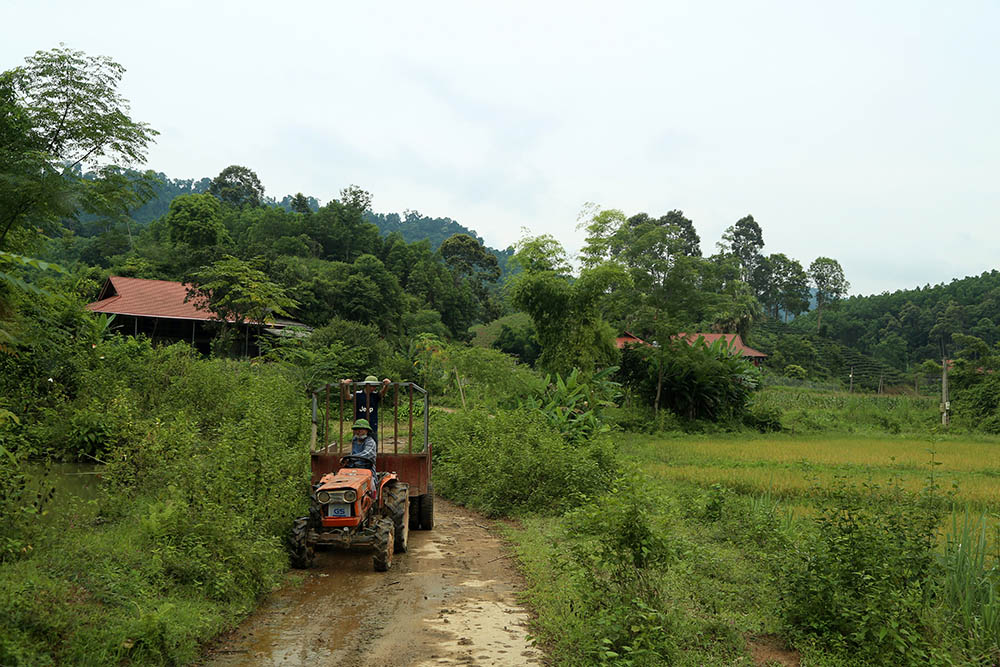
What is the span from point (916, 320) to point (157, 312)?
57198 millimetres

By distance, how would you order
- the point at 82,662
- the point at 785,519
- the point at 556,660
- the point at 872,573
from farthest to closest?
the point at 785,519 → the point at 872,573 → the point at 556,660 → the point at 82,662

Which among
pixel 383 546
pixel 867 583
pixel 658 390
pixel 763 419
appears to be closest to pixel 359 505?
pixel 383 546

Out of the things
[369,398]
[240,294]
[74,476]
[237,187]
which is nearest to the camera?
[369,398]

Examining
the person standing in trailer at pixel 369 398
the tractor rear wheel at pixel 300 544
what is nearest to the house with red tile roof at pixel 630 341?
the person standing in trailer at pixel 369 398

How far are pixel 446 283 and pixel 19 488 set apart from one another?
45344mm

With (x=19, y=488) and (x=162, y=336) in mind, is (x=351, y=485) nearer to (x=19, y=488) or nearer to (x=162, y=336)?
(x=19, y=488)

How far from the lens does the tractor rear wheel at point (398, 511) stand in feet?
27.9

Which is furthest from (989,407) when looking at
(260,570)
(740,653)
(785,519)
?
(260,570)

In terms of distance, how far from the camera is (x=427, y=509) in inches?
407

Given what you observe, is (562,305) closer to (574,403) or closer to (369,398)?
(574,403)

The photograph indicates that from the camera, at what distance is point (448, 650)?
18.6 ft

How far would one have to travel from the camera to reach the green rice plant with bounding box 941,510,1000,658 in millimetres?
5500

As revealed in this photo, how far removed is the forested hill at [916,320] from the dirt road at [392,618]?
5341 centimetres

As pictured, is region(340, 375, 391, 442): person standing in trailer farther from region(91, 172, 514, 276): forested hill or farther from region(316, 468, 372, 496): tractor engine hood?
region(91, 172, 514, 276): forested hill
